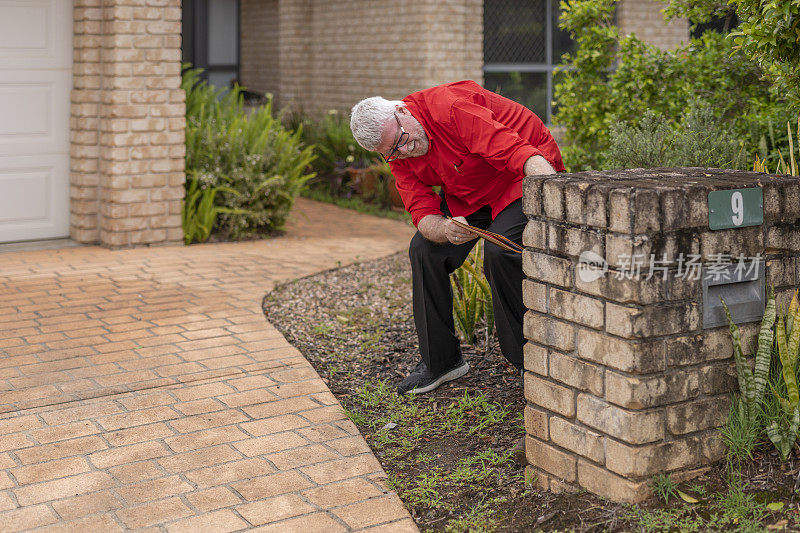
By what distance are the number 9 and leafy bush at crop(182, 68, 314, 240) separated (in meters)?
5.79

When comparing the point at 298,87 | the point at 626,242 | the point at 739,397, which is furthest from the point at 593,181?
the point at 298,87

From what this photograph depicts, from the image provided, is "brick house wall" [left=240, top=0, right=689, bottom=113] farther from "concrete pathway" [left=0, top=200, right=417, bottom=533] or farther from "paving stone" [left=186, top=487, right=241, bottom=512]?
"paving stone" [left=186, top=487, right=241, bottom=512]

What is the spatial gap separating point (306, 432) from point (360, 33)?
9617mm

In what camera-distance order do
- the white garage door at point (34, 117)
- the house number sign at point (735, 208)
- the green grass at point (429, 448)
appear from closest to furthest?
the house number sign at point (735, 208), the green grass at point (429, 448), the white garage door at point (34, 117)

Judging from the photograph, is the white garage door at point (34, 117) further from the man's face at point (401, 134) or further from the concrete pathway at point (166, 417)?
the man's face at point (401, 134)

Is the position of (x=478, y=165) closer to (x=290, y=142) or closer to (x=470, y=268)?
(x=470, y=268)

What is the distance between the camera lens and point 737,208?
320cm

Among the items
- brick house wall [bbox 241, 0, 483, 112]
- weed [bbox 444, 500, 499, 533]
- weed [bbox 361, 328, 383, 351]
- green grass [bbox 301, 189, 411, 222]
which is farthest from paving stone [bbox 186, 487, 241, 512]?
brick house wall [bbox 241, 0, 483, 112]

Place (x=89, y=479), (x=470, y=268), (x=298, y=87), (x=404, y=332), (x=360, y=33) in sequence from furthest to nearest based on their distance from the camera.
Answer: (x=298, y=87) < (x=360, y=33) < (x=404, y=332) < (x=470, y=268) < (x=89, y=479)

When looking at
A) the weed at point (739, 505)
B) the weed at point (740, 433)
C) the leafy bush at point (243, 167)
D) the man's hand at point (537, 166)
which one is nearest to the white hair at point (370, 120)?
the man's hand at point (537, 166)

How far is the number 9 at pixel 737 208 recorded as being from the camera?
10.4 feet

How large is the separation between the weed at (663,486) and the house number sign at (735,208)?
2.82 ft

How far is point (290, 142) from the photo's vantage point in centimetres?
913

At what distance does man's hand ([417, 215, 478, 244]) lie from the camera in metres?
4.21
